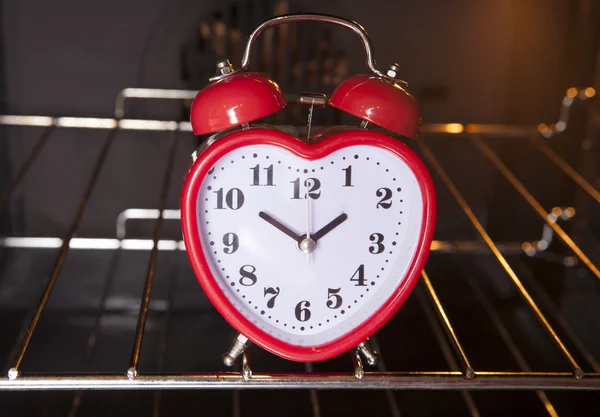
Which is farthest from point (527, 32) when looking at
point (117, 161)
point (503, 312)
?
point (117, 161)

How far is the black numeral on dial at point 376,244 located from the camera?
2.70ft

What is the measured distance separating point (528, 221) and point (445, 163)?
204 mm

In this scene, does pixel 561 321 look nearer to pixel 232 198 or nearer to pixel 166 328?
pixel 166 328

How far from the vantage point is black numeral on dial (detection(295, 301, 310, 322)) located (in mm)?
824

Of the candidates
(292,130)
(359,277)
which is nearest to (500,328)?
(292,130)

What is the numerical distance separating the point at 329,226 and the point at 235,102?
163 mm

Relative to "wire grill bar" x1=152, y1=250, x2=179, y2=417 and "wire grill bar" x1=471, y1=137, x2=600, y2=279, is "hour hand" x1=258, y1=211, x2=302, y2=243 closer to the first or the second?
"wire grill bar" x1=471, y1=137, x2=600, y2=279

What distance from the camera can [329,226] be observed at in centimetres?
81

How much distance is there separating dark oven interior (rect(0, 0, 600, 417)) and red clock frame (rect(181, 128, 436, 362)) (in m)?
0.44

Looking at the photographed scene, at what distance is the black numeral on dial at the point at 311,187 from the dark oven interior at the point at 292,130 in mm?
509

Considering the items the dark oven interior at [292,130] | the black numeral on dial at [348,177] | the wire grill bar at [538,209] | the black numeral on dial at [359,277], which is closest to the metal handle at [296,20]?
the black numeral on dial at [348,177]

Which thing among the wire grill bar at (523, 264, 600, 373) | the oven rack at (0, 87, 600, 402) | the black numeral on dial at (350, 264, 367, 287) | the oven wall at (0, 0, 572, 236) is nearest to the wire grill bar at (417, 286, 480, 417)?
the oven rack at (0, 87, 600, 402)

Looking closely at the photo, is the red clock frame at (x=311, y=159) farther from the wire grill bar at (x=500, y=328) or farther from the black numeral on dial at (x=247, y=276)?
the wire grill bar at (x=500, y=328)

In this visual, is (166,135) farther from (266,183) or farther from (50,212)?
(266,183)
